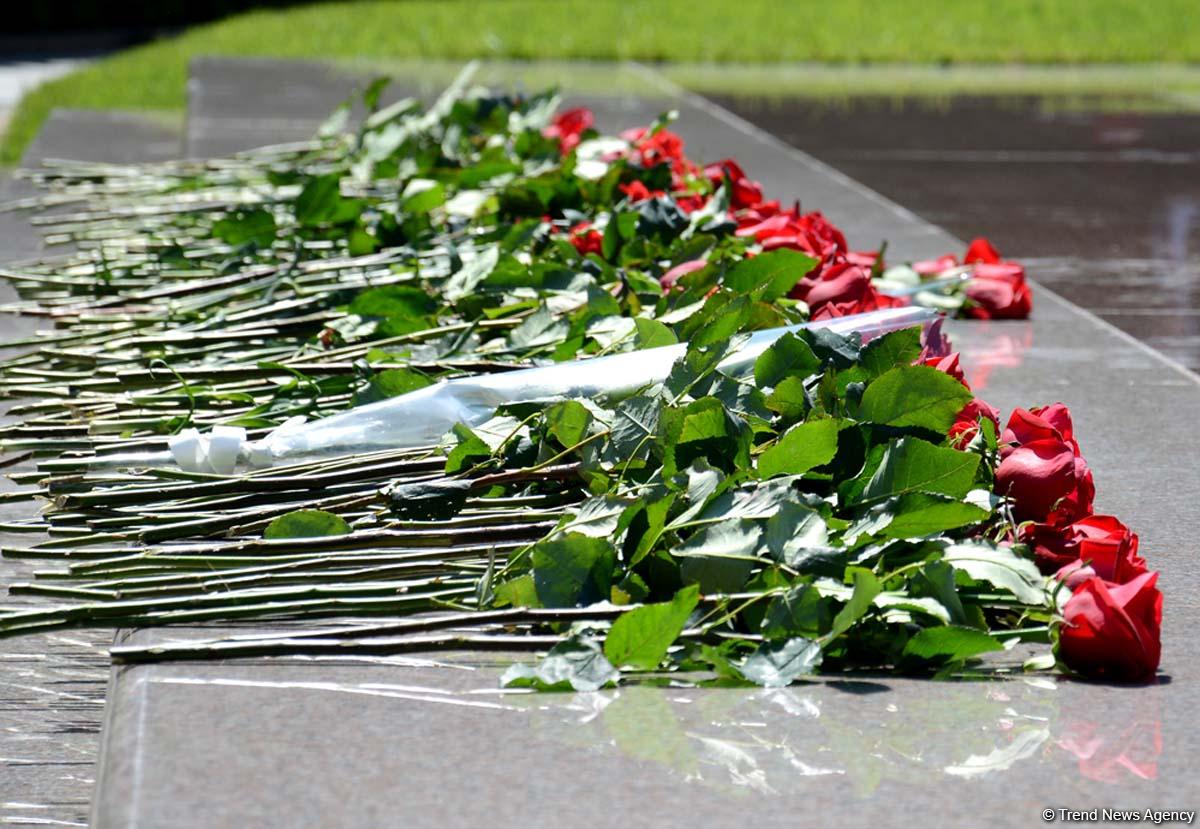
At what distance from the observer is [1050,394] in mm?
2895

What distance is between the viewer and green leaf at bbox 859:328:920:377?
1958 mm

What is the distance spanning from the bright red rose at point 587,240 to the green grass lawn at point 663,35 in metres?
5.27

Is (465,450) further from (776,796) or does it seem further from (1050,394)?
(1050,394)

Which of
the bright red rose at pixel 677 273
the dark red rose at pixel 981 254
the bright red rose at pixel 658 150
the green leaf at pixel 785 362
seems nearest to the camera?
the green leaf at pixel 785 362

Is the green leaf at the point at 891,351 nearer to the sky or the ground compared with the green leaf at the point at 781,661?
nearer to the sky

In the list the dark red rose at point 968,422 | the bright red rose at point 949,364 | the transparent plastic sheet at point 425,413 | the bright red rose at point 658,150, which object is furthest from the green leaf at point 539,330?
the bright red rose at point 658,150

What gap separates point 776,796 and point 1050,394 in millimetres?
1649

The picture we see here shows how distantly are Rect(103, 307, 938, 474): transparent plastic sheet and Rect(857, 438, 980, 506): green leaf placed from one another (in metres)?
0.39

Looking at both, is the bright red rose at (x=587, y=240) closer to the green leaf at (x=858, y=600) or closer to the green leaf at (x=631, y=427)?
the green leaf at (x=631, y=427)

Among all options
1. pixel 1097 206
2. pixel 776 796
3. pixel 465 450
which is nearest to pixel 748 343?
pixel 465 450

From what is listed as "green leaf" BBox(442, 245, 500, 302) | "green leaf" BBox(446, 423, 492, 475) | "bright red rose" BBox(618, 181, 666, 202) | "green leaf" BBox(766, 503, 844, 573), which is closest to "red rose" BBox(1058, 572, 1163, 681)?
"green leaf" BBox(766, 503, 844, 573)

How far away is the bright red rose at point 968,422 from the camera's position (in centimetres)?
196

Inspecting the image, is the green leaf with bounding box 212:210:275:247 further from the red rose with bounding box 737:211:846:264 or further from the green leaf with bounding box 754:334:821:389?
the green leaf with bounding box 754:334:821:389

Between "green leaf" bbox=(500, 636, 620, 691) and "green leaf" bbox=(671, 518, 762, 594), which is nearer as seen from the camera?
"green leaf" bbox=(500, 636, 620, 691)
